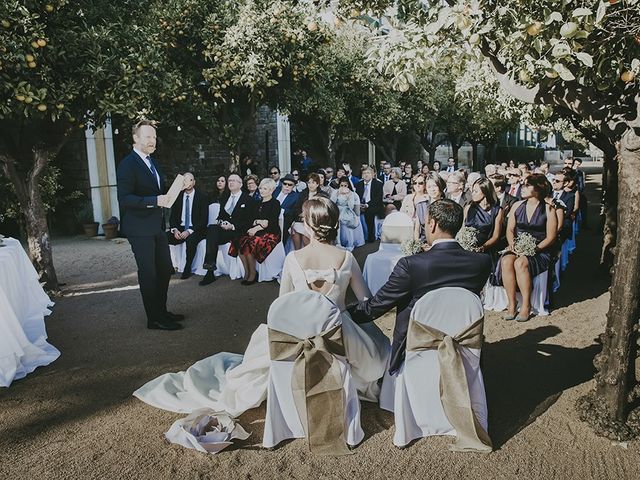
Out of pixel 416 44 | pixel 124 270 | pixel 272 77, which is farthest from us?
pixel 272 77

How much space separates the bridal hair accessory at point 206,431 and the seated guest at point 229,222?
4.82 metres

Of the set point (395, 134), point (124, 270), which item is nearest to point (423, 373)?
point (124, 270)

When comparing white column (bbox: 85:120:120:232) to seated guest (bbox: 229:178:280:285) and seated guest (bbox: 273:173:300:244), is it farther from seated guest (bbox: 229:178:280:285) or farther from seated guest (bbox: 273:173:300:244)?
seated guest (bbox: 229:178:280:285)

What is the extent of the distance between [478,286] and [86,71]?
18.1ft

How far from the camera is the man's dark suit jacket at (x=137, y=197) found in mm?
5641

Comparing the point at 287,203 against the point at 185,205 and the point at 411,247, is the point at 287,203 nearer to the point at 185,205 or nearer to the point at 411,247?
the point at 185,205

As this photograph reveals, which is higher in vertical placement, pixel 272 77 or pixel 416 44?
pixel 272 77

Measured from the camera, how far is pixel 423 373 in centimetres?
357

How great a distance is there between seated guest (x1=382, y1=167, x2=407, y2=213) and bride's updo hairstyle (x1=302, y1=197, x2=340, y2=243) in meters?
9.53

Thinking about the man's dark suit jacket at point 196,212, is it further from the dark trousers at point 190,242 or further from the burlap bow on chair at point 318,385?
the burlap bow on chair at point 318,385

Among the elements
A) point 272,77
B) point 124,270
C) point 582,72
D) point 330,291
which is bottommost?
point 124,270

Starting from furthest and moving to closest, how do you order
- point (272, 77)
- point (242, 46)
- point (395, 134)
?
point (395, 134) → point (272, 77) → point (242, 46)

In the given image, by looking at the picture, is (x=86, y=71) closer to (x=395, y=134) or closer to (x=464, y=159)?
(x=395, y=134)

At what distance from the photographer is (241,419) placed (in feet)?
12.9
